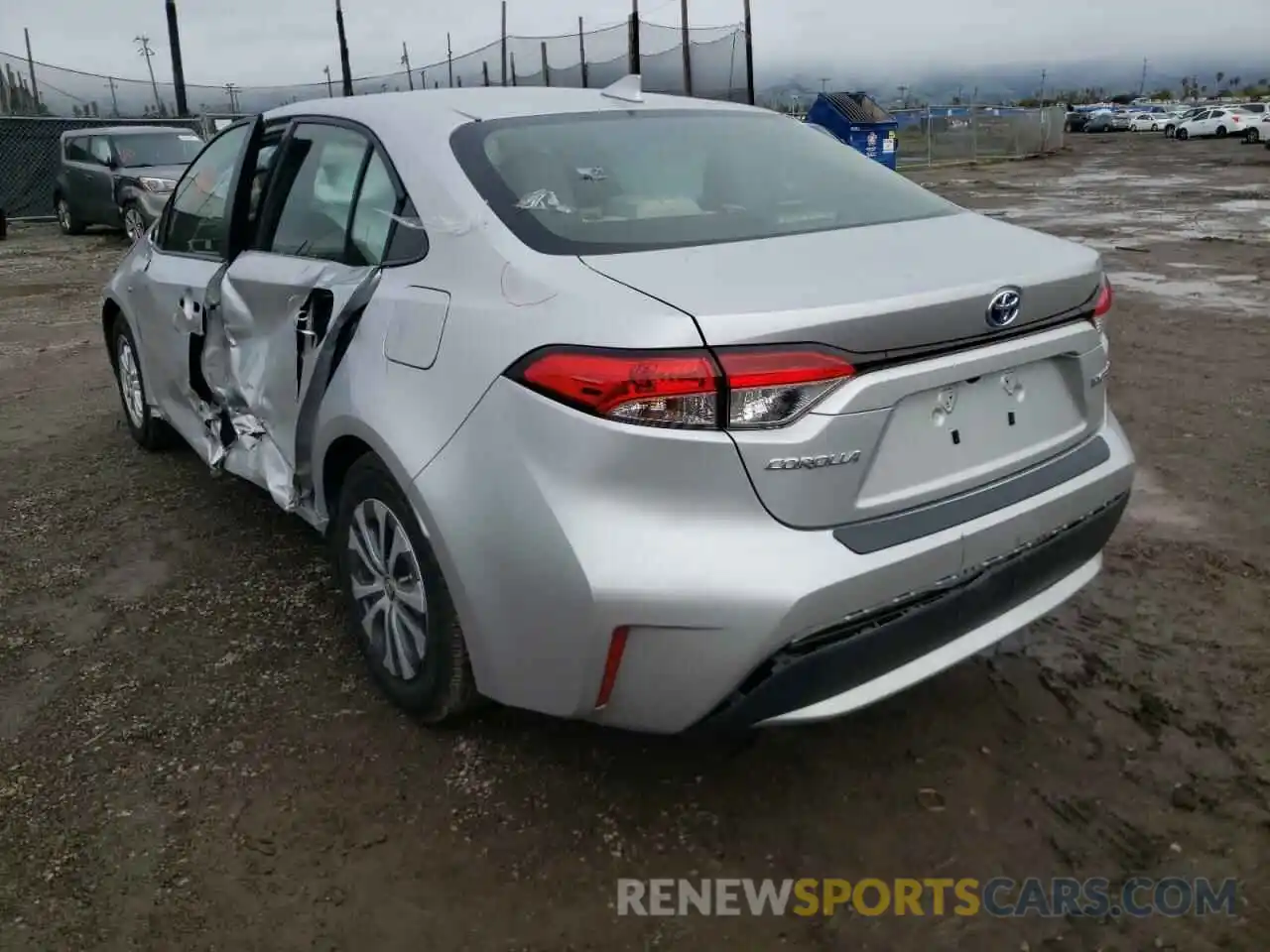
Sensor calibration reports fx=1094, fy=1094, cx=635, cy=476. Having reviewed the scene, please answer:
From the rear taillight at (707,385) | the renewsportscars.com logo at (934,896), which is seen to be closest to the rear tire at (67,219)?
the rear taillight at (707,385)

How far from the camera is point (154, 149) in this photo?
15805 mm

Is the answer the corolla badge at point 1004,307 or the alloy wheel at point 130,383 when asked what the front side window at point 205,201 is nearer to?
the alloy wheel at point 130,383

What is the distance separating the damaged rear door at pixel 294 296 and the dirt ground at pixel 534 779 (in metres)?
0.56

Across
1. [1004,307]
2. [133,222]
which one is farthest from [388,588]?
[133,222]

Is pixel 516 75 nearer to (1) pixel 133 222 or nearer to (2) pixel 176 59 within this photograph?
(2) pixel 176 59

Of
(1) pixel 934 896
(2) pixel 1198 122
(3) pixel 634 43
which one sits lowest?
(1) pixel 934 896

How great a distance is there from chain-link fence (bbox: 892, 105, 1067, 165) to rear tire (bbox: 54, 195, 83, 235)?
2304 cm

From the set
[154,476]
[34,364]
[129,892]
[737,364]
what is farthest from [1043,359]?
[34,364]

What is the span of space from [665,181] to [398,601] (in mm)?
1310

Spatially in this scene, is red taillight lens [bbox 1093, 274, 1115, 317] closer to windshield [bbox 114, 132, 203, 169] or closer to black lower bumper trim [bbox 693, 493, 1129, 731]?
black lower bumper trim [bbox 693, 493, 1129, 731]

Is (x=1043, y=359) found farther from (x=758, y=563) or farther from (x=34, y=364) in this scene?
(x=34, y=364)

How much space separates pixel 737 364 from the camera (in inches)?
82.2

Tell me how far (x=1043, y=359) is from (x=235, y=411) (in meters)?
2.63

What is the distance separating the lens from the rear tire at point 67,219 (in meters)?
17.1
